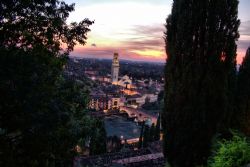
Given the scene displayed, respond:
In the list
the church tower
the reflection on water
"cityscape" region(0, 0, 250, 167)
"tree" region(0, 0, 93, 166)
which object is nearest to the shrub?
"cityscape" region(0, 0, 250, 167)

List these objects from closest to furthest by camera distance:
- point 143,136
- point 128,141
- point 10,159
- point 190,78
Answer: point 10,159 < point 190,78 < point 143,136 < point 128,141

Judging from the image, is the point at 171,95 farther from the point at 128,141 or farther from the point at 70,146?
the point at 128,141

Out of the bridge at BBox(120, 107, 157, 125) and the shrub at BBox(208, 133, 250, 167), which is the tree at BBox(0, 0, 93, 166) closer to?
the shrub at BBox(208, 133, 250, 167)

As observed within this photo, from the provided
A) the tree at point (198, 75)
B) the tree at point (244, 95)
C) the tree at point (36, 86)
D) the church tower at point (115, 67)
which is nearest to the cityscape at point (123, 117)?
the church tower at point (115, 67)

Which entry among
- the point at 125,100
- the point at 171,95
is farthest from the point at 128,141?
the point at 125,100

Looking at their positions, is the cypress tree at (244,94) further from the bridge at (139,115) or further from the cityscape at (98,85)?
the bridge at (139,115)

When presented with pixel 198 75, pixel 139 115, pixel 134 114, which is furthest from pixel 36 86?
pixel 134 114
